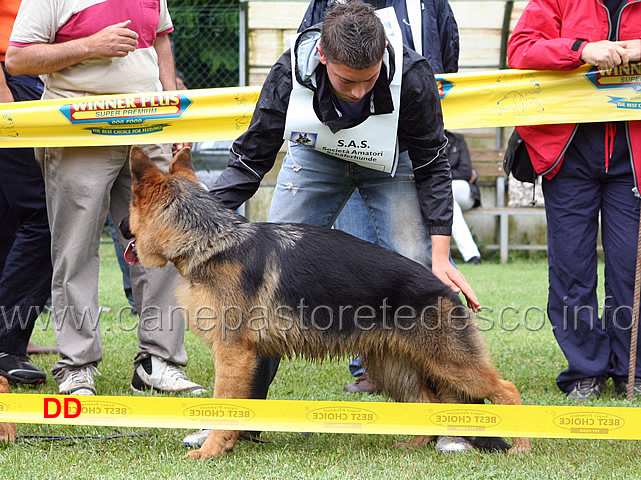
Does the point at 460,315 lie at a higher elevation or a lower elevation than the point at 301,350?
higher

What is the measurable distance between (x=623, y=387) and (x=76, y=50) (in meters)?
3.81

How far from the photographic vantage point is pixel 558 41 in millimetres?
4105

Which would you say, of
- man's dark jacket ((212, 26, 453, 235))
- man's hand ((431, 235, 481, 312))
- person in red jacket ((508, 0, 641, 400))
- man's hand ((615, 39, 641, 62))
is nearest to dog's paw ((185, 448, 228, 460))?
man's dark jacket ((212, 26, 453, 235))

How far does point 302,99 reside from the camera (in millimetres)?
3316

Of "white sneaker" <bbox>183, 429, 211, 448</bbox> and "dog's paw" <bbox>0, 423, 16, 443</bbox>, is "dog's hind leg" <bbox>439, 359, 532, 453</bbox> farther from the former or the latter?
"dog's paw" <bbox>0, 423, 16, 443</bbox>

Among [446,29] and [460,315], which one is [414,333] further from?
[446,29]

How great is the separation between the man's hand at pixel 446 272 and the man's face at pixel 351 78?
2.73ft

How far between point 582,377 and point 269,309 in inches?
85.4

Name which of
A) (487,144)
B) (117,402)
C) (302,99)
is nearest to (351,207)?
(302,99)

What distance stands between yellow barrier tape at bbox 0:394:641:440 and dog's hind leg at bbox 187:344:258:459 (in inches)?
4.0

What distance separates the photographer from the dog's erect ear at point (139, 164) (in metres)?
3.23

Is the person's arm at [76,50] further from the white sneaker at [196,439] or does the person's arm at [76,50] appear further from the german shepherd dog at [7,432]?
the white sneaker at [196,439]

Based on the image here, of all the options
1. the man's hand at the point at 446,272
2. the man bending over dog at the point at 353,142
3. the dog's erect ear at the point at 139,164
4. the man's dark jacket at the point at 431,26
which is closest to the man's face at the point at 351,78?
the man bending over dog at the point at 353,142

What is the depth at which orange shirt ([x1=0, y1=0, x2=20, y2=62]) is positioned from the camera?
4352 mm
